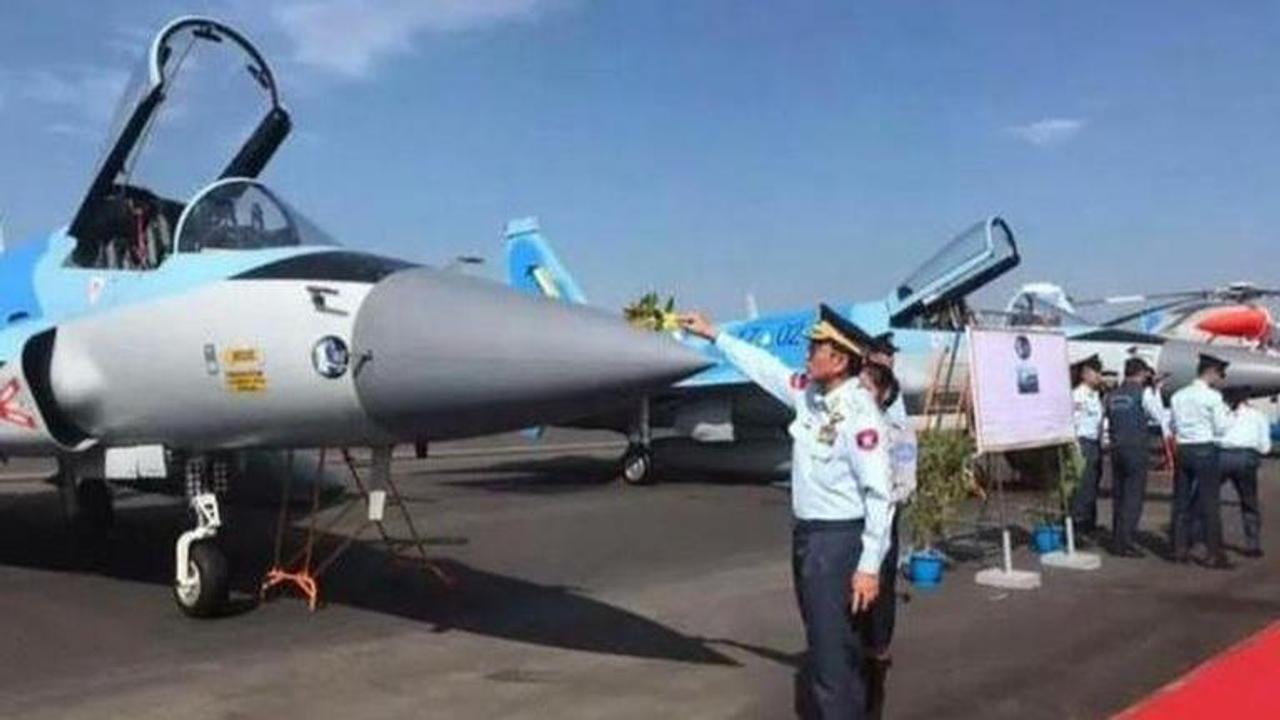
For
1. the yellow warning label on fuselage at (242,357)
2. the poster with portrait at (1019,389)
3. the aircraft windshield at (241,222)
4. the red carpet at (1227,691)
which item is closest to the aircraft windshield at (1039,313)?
the poster with portrait at (1019,389)

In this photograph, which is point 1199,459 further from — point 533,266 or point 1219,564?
point 533,266

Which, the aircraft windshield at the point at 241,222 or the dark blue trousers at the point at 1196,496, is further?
the dark blue trousers at the point at 1196,496

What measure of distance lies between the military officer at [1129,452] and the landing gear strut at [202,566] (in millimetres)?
7231

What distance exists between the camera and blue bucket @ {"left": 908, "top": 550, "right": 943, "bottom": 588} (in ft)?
29.4

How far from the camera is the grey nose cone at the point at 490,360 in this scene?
5324 mm

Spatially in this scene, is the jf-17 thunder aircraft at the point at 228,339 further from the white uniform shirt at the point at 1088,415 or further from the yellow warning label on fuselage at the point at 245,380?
the white uniform shirt at the point at 1088,415

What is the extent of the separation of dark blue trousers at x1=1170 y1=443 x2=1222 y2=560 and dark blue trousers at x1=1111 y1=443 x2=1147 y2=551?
34cm

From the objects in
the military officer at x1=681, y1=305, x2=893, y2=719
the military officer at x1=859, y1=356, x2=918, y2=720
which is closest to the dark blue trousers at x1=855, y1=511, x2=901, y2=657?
the military officer at x1=859, y1=356, x2=918, y2=720

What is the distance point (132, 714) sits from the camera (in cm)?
550

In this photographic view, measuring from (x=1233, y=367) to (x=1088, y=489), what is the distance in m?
8.64

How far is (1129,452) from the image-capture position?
10641mm

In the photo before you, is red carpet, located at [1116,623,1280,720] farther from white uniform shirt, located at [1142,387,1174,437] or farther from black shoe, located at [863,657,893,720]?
white uniform shirt, located at [1142,387,1174,437]

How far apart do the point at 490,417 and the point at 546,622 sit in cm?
233

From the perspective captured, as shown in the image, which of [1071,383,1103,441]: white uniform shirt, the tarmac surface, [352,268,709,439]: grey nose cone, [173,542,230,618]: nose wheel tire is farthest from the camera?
[1071,383,1103,441]: white uniform shirt
